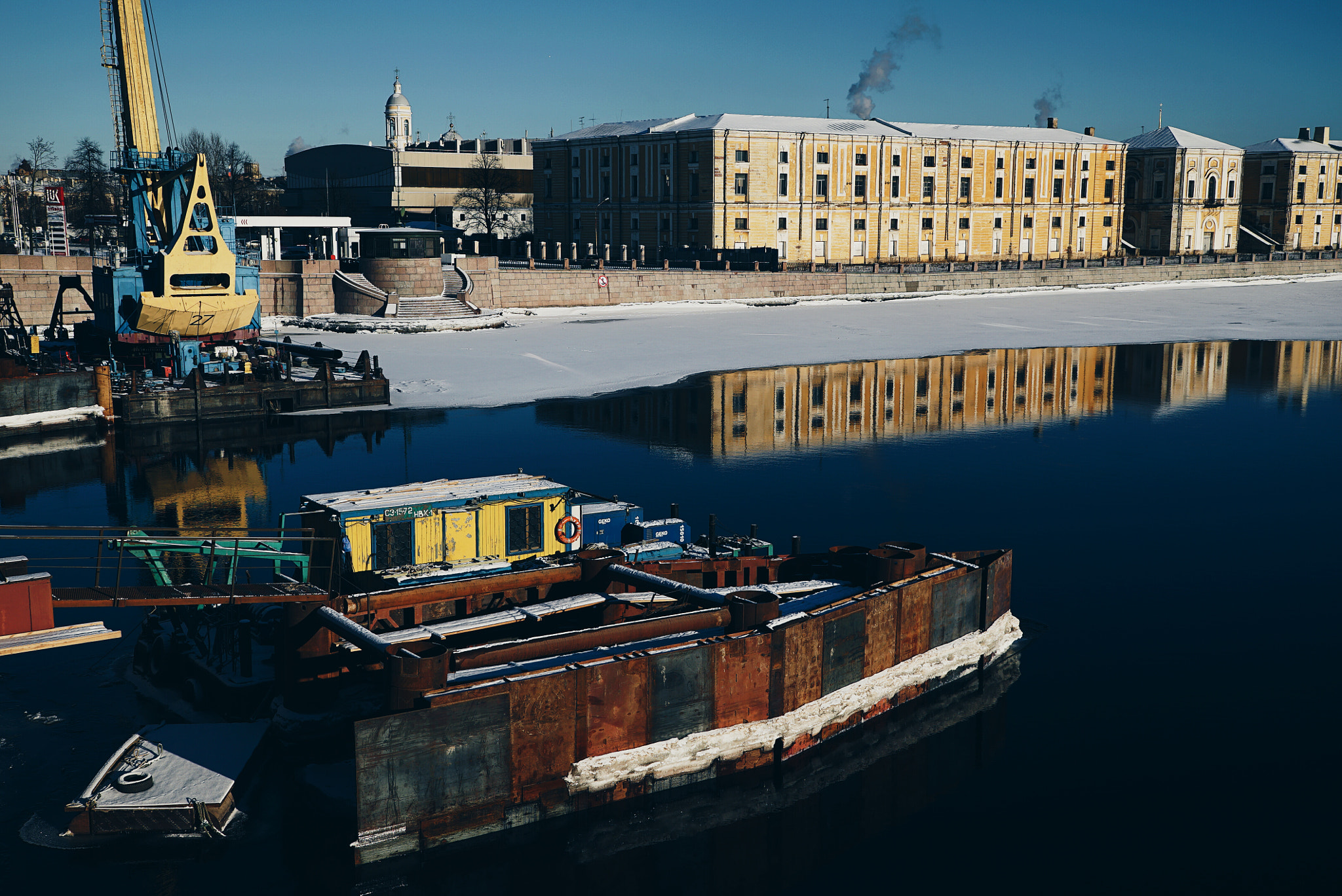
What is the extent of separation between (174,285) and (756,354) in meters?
30.4

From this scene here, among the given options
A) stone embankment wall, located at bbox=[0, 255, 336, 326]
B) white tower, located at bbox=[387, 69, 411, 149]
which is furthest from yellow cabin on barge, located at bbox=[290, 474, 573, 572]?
white tower, located at bbox=[387, 69, 411, 149]

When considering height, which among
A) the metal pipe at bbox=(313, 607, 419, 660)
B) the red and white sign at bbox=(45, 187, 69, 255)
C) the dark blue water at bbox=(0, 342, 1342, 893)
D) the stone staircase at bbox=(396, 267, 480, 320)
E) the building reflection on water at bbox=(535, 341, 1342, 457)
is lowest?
the dark blue water at bbox=(0, 342, 1342, 893)

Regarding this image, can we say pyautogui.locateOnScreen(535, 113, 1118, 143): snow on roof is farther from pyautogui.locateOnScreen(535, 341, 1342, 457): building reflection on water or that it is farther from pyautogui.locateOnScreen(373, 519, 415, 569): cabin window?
pyautogui.locateOnScreen(373, 519, 415, 569): cabin window

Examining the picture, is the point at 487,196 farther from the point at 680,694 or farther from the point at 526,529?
the point at 680,694

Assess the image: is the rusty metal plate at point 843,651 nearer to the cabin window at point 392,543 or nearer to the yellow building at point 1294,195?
the cabin window at point 392,543

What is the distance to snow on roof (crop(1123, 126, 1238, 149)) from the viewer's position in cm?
12175

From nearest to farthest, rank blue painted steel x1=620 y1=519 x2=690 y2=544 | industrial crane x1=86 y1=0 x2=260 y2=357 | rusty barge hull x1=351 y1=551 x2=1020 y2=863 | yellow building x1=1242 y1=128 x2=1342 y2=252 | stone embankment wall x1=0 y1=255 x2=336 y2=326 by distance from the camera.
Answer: rusty barge hull x1=351 y1=551 x2=1020 y2=863, blue painted steel x1=620 y1=519 x2=690 y2=544, industrial crane x1=86 y1=0 x2=260 y2=357, stone embankment wall x1=0 y1=255 x2=336 y2=326, yellow building x1=1242 y1=128 x2=1342 y2=252

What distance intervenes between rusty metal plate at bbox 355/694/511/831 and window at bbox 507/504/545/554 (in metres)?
7.95

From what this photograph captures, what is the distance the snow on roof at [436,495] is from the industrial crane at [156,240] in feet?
107

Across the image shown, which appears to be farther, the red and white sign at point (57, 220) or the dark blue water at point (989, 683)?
the red and white sign at point (57, 220)

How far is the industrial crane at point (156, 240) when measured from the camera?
174 ft

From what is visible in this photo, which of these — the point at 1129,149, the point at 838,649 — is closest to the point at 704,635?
the point at 838,649

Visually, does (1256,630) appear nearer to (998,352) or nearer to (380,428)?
(380,428)

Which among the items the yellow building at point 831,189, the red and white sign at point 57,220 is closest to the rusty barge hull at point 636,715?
the red and white sign at point 57,220
